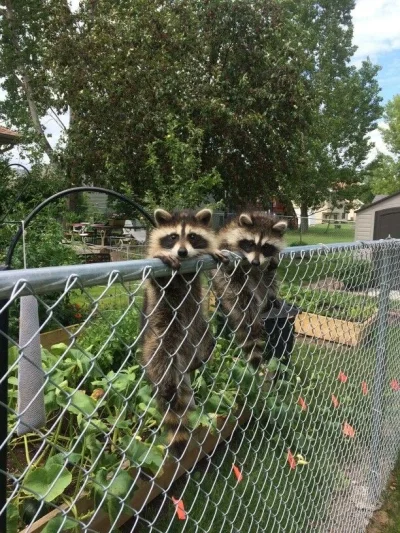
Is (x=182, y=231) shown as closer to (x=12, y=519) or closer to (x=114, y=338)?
(x=114, y=338)

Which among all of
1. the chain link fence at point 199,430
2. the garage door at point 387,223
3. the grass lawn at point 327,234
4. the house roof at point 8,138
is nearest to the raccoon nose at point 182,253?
the chain link fence at point 199,430

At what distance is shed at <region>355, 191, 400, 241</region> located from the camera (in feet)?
46.3

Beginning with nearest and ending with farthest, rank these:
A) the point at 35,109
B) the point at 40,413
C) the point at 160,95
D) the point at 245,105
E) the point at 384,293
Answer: the point at 40,413 < the point at 384,293 < the point at 160,95 < the point at 245,105 < the point at 35,109

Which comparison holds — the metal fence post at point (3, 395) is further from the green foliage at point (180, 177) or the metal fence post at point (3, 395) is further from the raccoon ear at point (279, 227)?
the green foliage at point (180, 177)

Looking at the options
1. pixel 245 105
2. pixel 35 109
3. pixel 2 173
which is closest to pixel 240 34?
pixel 245 105

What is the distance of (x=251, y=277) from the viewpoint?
3.18 metres

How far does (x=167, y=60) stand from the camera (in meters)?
13.2

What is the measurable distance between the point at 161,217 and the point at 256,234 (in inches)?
29.8

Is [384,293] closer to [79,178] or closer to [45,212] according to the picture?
[45,212]

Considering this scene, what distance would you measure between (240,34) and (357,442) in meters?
13.0

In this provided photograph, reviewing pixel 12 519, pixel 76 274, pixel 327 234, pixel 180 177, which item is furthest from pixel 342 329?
pixel 327 234

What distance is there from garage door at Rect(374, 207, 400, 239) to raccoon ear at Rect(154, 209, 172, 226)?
12019 millimetres

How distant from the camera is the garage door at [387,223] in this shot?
1401 centimetres

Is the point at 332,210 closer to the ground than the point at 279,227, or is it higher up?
closer to the ground
